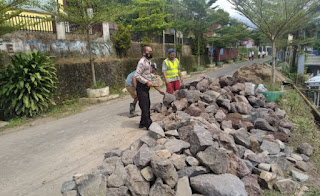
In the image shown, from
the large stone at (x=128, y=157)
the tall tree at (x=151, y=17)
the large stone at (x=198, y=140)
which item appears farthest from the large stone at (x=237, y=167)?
the tall tree at (x=151, y=17)

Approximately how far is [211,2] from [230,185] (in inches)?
834

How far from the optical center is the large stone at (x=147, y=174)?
123 inches

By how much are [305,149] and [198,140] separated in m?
2.97

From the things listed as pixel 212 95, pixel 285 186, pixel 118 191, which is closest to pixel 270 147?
pixel 285 186

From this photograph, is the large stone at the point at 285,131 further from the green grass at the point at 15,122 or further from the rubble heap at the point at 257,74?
the green grass at the point at 15,122

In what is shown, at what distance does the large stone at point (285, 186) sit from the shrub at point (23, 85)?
6.90 m

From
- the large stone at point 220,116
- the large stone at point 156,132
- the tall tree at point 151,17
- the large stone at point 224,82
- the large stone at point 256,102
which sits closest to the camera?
the large stone at point 156,132

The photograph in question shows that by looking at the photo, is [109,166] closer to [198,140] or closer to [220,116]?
[198,140]

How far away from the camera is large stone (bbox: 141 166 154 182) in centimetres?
312

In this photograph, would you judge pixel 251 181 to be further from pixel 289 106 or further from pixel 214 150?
pixel 289 106

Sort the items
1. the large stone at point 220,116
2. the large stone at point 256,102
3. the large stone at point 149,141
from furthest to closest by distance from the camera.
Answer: the large stone at point 256,102 → the large stone at point 220,116 → the large stone at point 149,141

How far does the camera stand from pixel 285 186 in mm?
3447

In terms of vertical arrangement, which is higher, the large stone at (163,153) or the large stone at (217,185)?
the large stone at (163,153)

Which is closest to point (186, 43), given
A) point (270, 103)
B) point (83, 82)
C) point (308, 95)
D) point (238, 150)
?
point (308, 95)
